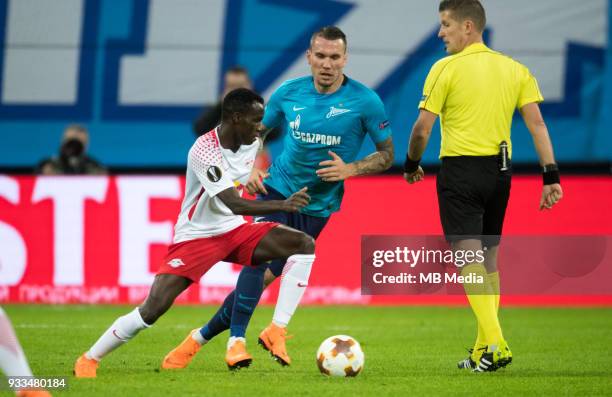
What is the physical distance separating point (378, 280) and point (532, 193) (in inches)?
97.0

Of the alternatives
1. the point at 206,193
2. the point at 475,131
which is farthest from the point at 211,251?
the point at 475,131

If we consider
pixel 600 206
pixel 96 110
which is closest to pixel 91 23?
pixel 96 110

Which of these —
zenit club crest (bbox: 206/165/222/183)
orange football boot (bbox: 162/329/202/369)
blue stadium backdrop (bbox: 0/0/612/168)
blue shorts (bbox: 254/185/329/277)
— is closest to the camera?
zenit club crest (bbox: 206/165/222/183)

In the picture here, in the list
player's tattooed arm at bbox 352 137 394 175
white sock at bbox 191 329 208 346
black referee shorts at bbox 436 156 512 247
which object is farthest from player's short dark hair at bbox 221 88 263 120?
white sock at bbox 191 329 208 346

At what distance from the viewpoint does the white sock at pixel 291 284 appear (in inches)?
277

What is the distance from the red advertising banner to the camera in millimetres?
12242

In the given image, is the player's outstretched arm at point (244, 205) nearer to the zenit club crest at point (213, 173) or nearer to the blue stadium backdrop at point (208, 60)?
the zenit club crest at point (213, 173)

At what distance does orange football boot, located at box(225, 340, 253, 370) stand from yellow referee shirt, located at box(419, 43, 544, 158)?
5.97 feet

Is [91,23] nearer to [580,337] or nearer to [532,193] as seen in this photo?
[532,193]

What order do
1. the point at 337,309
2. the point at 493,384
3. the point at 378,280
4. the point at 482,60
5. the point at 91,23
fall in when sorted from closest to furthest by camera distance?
the point at 493,384 → the point at 482,60 → the point at 378,280 → the point at 337,309 → the point at 91,23

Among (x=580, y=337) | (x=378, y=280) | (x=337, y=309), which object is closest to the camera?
(x=580, y=337)

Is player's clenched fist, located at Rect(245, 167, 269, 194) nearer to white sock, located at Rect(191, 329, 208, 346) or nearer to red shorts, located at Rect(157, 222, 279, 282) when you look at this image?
red shorts, located at Rect(157, 222, 279, 282)

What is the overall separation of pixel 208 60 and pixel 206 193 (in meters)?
8.06

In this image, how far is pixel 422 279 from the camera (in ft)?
41.0
